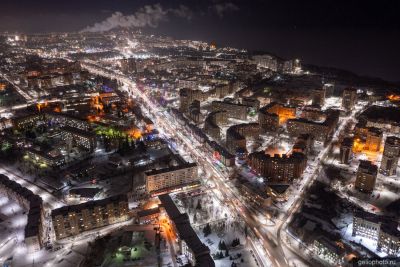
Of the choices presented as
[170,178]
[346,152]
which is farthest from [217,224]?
[346,152]

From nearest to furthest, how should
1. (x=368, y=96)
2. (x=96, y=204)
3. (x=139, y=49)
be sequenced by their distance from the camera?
(x=96, y=204), (x=368, y=96), (x=139, y=49)

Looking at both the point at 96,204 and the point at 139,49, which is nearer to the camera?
the point at 96,204

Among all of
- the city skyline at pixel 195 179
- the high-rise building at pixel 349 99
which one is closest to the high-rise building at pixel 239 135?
the city skyline at pixel 195 179

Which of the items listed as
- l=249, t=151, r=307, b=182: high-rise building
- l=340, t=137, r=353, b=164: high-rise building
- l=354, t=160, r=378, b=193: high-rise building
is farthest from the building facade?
l=340, t=137, r=353, b=164: high-rise building

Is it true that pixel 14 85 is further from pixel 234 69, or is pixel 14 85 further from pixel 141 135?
pixel 234 69

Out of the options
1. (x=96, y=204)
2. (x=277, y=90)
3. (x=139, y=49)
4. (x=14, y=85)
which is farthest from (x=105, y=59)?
(x=96, y=204)

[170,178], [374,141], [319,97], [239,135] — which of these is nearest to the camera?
[170,178]

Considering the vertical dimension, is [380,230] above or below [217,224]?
above

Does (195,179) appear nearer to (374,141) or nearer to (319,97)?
(374,141)
